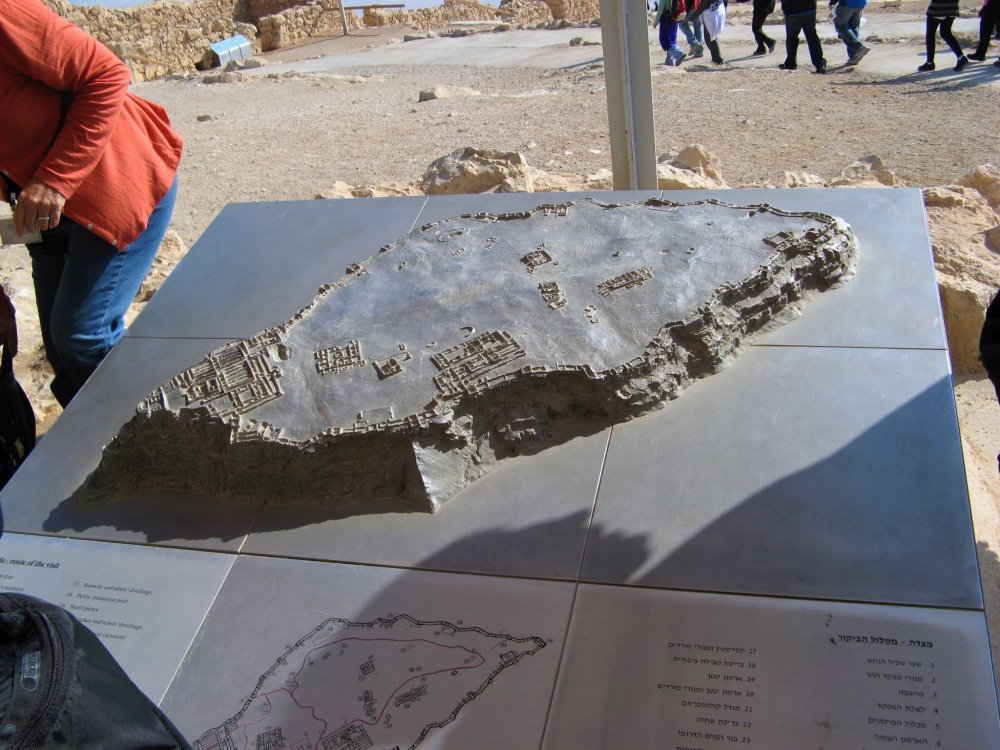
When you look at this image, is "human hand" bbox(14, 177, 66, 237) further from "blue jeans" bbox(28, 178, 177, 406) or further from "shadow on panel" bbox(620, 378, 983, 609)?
"shadow on panel" bbox(620, 378, 983, 609)

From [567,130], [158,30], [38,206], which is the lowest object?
[567,130]

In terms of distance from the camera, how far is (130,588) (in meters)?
2.34

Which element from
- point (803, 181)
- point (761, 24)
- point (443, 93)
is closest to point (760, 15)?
point (761, 24)

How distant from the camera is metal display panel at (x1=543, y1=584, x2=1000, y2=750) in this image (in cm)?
171

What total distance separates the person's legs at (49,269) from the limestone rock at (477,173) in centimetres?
263

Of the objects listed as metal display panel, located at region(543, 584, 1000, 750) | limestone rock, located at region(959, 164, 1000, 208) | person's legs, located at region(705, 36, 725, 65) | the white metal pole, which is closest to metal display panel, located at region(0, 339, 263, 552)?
metal display panel, located at region(543, 584, 1000, 750)

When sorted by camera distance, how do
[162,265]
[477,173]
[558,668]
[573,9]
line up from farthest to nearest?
[573,9]
[162,265]
[477,173]
[558,668]

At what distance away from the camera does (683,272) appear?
2.78 metres

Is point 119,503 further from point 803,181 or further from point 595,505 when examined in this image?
point 803,181

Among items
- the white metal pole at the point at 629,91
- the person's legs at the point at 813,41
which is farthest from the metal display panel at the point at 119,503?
the person's legs at the point at 813,41

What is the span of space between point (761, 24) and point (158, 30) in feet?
41.0

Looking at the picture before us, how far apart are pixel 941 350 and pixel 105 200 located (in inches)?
112

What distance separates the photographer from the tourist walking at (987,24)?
781 cm

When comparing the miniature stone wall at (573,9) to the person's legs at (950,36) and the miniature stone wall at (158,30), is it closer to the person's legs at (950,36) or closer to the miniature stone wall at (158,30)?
the miniature stone wall at (158,30)
